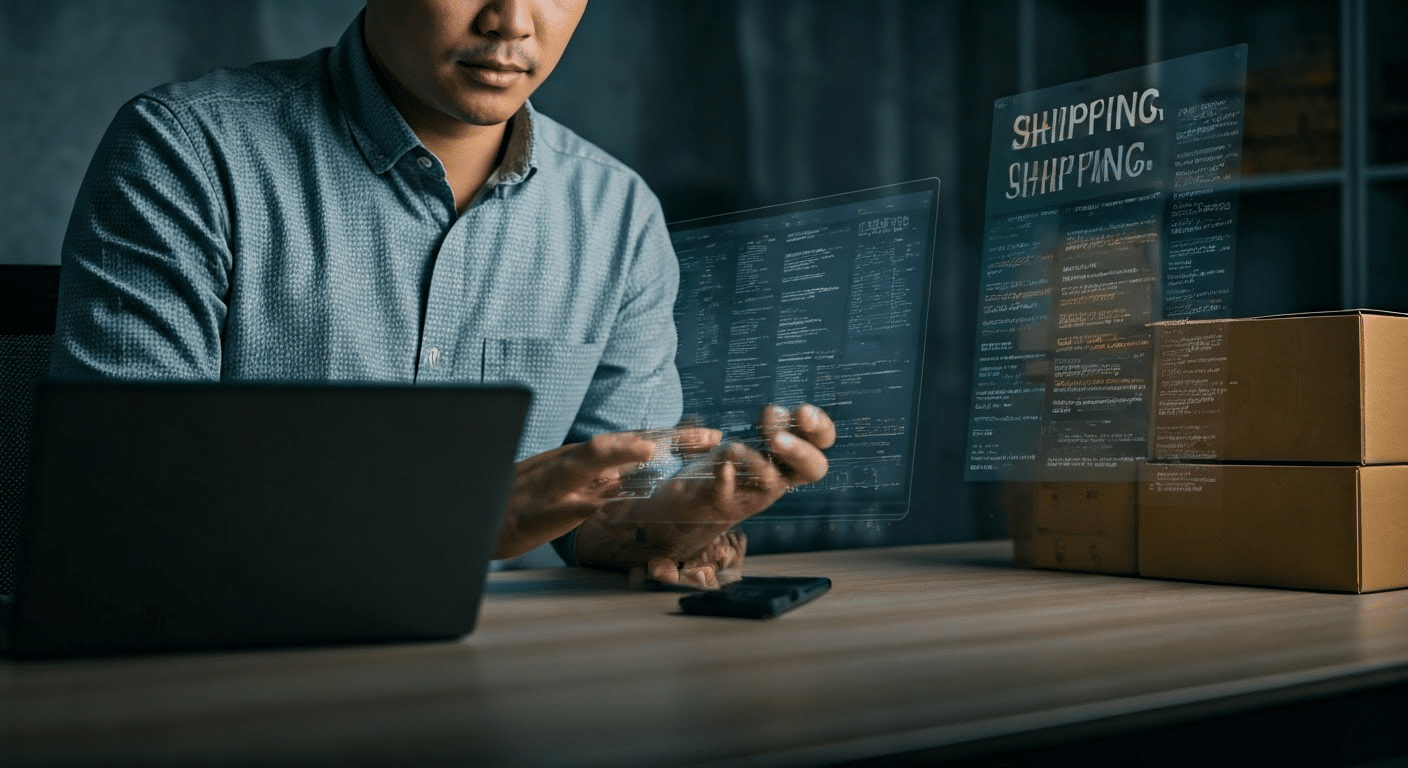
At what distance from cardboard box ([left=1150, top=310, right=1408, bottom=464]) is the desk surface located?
163mm

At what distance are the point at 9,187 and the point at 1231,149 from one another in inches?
65.7

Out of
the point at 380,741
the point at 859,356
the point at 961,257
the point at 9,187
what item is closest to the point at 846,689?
the point at 380,741

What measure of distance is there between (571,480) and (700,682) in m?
0.42

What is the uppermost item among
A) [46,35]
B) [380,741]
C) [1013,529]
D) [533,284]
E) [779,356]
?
[46,35]

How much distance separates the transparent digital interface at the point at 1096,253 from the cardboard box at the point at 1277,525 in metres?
0.06

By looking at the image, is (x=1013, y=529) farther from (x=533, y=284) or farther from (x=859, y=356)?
(x=533, y=284)

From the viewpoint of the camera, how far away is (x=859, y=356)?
3.48ft

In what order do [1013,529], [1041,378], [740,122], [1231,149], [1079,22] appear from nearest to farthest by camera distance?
[1231,149]
[1041,378]
[1013,529]
[1079,22]
[740,122]

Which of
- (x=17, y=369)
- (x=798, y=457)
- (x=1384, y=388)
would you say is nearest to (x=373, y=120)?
(x=17, y=369)

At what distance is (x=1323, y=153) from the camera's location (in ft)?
7.04

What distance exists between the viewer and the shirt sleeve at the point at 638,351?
1495 millimetres

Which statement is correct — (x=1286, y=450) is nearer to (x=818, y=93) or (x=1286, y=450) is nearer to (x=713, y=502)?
(x=713, y=502)

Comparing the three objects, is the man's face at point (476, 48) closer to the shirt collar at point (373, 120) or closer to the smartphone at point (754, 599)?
the shirt collar at point (373, 120)

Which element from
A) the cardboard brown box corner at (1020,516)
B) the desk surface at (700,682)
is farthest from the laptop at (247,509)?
the cardboard brown box corner at (1020,516)
